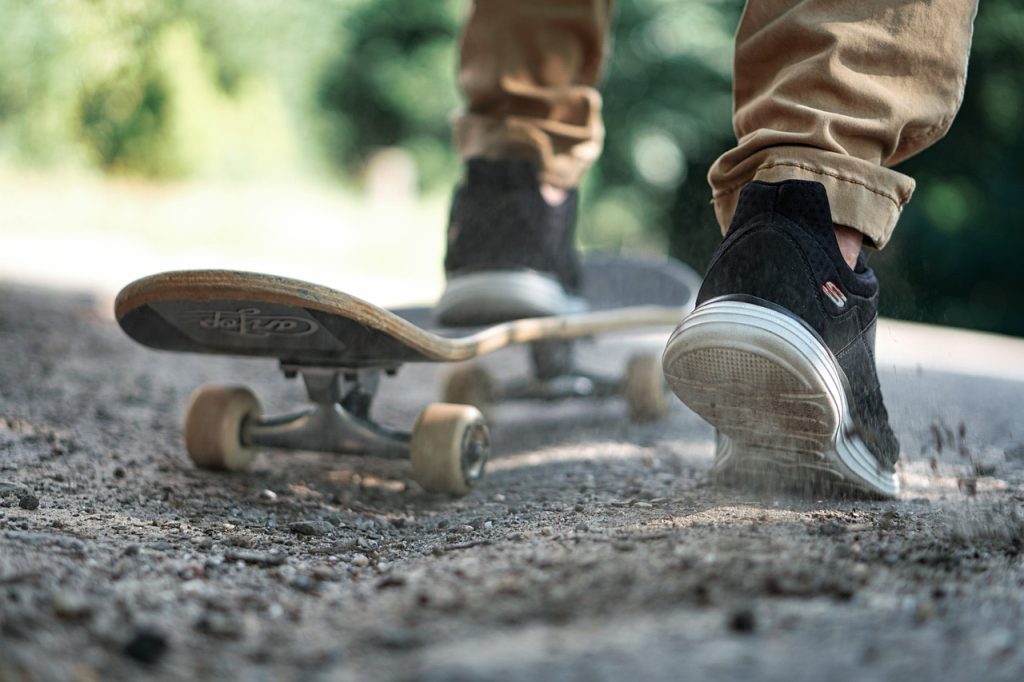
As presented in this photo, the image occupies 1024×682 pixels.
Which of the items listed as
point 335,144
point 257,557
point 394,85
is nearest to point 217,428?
point 257,557

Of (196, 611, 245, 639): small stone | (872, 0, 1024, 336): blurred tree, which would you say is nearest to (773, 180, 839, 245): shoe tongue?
(196, 611, 245, 639): small stone

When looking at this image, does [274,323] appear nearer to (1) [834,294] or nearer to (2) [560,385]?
(1) [834,294]

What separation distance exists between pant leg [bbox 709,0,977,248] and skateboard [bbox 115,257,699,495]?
23.9 inches

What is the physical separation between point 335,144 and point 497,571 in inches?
518

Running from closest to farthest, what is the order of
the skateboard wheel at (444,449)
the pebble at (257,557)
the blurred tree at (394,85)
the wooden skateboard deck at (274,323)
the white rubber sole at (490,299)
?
the pebble at (257,557) < the wooden skateboard deck at (274,323) < the skateboard wheel at (444,449) < the white rubber sole at (490,299) < the blurred tree at (394,85)

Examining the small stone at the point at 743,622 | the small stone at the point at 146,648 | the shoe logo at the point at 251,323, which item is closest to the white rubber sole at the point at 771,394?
the small stone at the point at 743,622

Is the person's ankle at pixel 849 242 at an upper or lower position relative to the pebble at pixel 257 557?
upper

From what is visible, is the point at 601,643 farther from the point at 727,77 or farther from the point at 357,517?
the point at 727,77

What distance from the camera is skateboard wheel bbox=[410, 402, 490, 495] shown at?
1.58m

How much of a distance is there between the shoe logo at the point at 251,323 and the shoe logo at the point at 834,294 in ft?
2.40

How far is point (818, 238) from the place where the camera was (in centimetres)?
124

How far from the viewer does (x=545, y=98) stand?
2.15 meters

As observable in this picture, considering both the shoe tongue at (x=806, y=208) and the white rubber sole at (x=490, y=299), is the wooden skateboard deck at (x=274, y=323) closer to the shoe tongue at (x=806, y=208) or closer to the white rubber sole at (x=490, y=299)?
the white rubber sole at (x=490, y=299)

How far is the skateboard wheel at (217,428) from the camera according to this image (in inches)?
64.9
